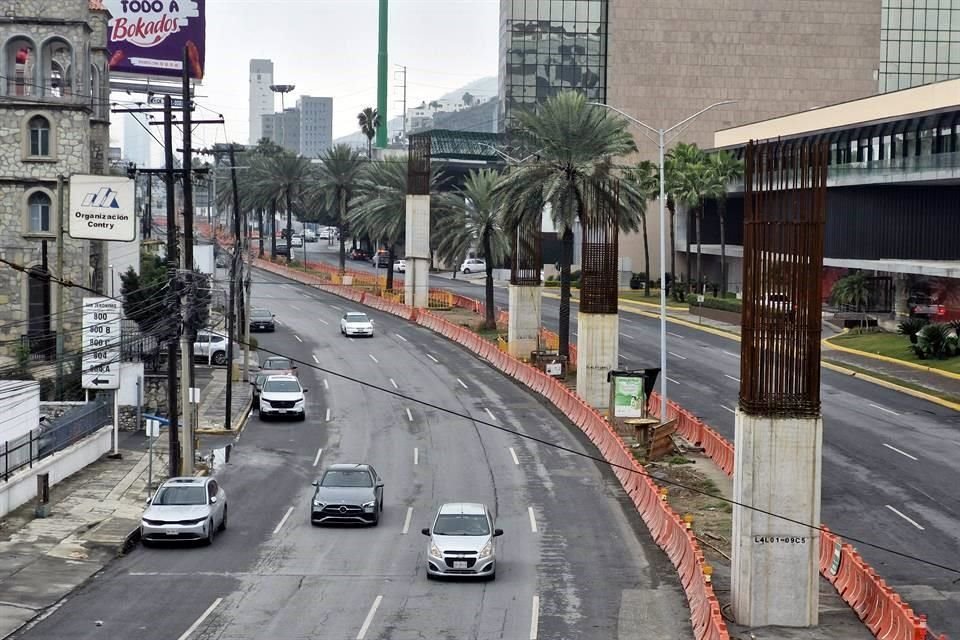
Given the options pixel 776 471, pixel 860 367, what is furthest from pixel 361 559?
pixel 860 367

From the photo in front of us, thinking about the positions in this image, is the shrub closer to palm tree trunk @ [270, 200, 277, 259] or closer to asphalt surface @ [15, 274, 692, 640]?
asphalt surface @ [15, 274, 692, 640]

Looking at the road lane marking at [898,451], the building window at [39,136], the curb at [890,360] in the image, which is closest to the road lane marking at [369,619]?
the road lane marking at [898,451]

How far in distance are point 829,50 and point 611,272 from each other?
81084mm

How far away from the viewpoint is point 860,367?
6281 centimetres

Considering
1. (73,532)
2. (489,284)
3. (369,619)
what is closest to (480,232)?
(489,284)

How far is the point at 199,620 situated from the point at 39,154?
116 ft

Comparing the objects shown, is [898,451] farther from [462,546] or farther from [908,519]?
[462,546]

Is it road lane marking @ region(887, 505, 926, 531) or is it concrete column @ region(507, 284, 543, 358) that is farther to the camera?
concrete column @ region(507, 284, 543, 358)

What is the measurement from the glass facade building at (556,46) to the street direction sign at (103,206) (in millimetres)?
83122

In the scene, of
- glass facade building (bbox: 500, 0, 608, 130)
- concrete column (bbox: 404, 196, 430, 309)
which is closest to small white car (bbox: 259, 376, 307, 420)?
concrete column (bbox: 404, 196, 430, 309)

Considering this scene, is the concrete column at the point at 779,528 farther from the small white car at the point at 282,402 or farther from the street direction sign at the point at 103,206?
the small white car at the point at 282,402

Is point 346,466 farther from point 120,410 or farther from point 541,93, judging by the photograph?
point 541,93

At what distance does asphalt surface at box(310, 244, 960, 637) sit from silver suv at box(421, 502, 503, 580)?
8678 mm

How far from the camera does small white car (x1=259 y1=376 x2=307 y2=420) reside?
5062 centimetres
